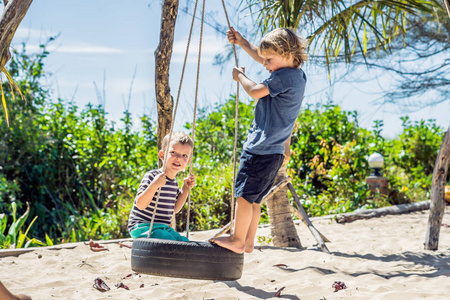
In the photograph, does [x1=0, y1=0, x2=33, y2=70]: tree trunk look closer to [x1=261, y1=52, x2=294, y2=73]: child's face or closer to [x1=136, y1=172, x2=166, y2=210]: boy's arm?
[x1=136, y1=172, x2=166, y2=210]: boy's arm

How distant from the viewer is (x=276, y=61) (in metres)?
2.67

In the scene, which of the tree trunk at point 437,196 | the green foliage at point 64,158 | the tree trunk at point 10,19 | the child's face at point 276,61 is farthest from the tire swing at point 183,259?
the green foliage at point 64,158

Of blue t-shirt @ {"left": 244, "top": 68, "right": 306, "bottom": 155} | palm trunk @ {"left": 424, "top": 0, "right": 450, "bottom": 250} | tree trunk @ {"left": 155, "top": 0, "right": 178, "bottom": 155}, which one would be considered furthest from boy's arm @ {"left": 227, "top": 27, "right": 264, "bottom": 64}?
palm trunk @ {"left": 424, "top": 0, "right": 450, "bottom": 250}

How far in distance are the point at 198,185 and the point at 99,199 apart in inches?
69.2

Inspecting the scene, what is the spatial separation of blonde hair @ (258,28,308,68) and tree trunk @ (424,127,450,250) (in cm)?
253

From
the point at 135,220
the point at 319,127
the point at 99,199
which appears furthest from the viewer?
the point at 319,127

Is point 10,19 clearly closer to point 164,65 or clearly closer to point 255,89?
point 164,65

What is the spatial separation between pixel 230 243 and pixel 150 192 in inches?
20.7

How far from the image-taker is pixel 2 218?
5715mm

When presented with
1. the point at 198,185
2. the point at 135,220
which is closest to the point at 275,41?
the point at 135,220

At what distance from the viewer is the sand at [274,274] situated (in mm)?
3162

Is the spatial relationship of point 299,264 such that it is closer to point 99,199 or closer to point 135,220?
point 135,220

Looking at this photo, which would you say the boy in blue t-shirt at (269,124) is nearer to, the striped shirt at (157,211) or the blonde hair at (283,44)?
the blonde hair at (283,44)

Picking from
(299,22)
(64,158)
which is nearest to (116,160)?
(64,158)
